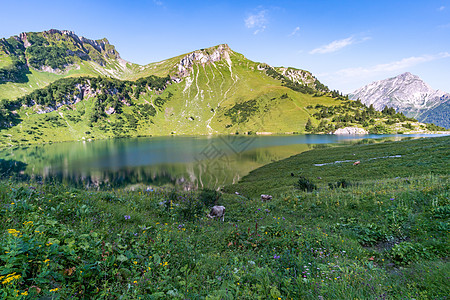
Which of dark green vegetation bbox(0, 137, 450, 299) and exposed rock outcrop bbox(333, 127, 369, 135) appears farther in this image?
exposed rock outcrop bbox(333, 127, 369, 135)

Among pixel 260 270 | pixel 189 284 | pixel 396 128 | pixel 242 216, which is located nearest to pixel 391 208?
pixel 242 216

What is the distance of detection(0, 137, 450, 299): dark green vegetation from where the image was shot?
3.90 m

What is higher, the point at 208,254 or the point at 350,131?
the point at 350,131

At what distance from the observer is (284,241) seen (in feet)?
24.8

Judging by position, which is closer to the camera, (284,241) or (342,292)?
(342,292)

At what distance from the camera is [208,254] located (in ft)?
21.2

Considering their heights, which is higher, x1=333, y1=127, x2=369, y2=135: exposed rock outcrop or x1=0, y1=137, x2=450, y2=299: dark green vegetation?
x1=333, y1=127, x2=369, y2=135: exposed rock outcrop

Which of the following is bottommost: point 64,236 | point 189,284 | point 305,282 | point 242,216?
point 242,216

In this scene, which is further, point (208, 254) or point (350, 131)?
point (350, 131)

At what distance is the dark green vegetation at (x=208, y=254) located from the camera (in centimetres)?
390

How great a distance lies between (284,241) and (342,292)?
3.43 meters

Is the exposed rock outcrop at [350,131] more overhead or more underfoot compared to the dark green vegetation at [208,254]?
more overhead

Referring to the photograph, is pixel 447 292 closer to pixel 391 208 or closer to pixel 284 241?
pixel 284 241

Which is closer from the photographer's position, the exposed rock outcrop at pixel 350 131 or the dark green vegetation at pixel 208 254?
the dark green vegetation at pixel 208 254
